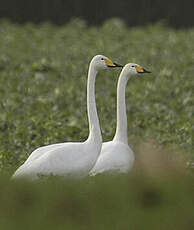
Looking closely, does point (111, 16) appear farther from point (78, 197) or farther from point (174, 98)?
point (78, 197)

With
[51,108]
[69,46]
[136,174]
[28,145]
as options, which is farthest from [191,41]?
[136,174]

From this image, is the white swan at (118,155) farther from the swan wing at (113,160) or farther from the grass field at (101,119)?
the grass field at (101,119)

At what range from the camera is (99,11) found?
2531 centimetres

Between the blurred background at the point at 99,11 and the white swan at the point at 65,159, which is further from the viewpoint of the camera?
the blurred background at the point at 99,11

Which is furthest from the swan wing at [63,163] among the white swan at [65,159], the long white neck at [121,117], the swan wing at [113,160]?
the long white neck at [121,117]

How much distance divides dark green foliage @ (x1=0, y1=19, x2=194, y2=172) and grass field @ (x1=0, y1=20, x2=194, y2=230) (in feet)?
0.07

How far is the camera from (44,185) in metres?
3.55

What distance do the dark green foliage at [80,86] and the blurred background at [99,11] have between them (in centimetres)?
202

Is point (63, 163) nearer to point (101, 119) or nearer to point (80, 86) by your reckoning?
point (101, 119)

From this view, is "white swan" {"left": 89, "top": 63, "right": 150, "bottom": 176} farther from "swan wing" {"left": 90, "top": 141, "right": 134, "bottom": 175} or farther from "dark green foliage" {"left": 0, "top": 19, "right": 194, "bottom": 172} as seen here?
"dark green foliage" {"left": 0, "top": 19, "right": 194, "bottom": 172}

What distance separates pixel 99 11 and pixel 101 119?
14.1 metres

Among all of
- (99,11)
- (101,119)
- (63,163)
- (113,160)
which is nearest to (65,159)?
(63,163)

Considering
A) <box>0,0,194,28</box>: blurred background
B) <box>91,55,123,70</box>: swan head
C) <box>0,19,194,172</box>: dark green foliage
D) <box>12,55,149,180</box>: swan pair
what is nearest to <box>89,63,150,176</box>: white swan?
<box>12,55,149,180</box>: swan pair

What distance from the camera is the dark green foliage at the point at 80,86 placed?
415 inches
